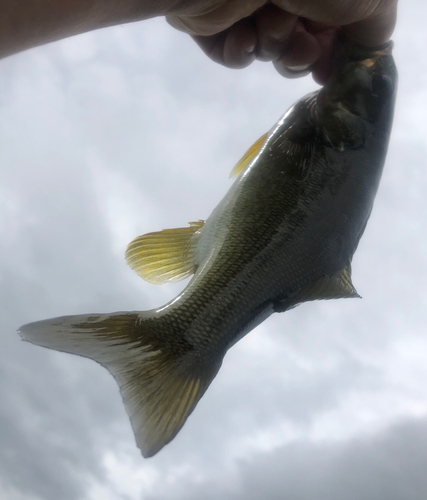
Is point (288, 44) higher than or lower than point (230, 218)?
→ higher

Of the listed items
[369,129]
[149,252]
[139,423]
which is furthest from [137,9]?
[139,423]

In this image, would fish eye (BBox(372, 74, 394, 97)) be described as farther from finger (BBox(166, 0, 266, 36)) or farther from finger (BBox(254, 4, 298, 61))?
finger (BBox(166, 0, 266, 36))

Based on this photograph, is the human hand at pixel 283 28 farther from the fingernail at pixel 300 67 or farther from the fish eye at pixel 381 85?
the fish eye at pixel 381 85

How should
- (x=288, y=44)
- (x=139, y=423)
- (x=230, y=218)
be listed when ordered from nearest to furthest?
(x=139, y=423) → (x=230, y=218) → (x=288, y=44)

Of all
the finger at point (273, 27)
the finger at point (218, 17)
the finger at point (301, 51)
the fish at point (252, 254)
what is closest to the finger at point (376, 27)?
the fish at point (252, 254)

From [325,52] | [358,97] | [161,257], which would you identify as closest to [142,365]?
[161,257]

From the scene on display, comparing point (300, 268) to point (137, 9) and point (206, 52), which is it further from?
point (206, 52)

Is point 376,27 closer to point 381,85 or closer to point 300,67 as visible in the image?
point 381,85

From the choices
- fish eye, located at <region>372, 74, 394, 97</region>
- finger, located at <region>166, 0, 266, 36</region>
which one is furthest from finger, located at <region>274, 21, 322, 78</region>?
fish eye, located at <region>372, 74, 394, 97</region>
